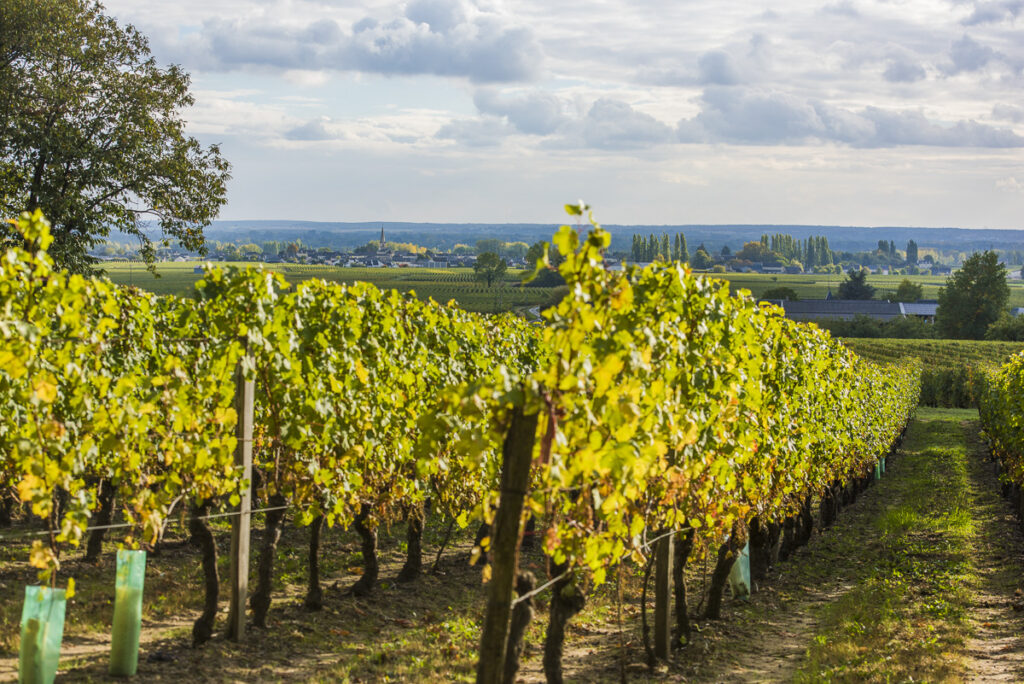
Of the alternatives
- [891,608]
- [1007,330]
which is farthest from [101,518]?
[1007,330]

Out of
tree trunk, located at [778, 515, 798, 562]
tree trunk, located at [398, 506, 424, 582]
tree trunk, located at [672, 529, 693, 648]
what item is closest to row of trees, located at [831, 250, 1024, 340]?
tree trunk, located at [778, 515, 798, 562]

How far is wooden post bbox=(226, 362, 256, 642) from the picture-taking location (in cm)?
783

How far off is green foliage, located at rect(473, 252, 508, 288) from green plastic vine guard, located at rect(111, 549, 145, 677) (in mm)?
102865

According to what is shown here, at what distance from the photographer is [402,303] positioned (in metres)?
11.4

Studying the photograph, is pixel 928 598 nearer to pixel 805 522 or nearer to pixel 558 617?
pixel 805 522

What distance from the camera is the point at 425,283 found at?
10975 centimetres

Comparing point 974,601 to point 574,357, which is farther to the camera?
point 974,601

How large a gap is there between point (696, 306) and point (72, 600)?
676cm

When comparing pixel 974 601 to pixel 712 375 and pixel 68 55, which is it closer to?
pixel 712 375

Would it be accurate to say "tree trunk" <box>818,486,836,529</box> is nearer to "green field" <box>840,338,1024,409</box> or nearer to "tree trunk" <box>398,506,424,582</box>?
"tree trunk" <box>398,506,424,582</box>

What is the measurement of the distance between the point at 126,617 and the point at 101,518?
611 cm

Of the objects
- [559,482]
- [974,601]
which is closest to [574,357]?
[559,482]

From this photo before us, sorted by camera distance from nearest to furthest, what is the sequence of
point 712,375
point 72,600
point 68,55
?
point 712,375, point 72,600, point 68,55

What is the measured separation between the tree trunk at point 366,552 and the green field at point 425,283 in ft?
238
